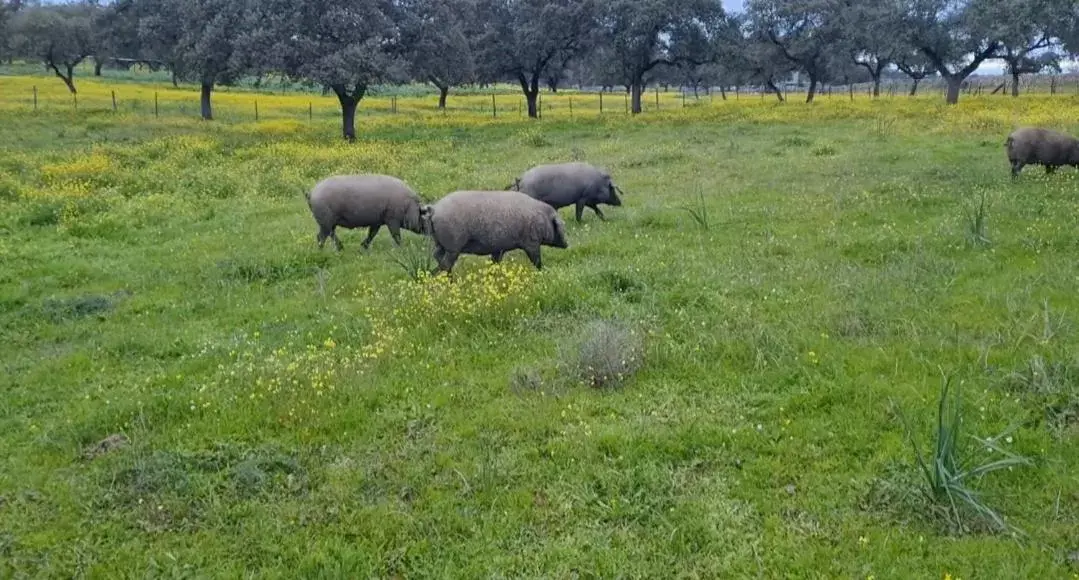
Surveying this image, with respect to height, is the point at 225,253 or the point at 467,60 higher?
the point at 467,60

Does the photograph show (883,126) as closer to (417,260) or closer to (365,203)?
(365,203)

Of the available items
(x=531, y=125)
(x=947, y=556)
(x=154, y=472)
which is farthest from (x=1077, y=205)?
(x=531, y=125)

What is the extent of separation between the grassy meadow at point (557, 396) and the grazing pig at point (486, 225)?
0.45 m

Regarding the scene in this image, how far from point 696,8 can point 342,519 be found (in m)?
40.9

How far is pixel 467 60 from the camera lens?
3488cm

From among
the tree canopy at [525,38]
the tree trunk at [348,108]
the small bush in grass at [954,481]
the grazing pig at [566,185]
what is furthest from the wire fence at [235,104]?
the small bush in grass at [954,481]

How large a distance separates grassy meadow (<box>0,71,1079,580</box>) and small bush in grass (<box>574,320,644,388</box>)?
0.03 m

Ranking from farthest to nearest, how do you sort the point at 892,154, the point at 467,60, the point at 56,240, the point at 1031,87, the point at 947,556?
the point at 1031,87, the point at 467,60, the point at 892,154, the point at 56,240, the point at 947,556

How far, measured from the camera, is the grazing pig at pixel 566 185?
14914 millimetres

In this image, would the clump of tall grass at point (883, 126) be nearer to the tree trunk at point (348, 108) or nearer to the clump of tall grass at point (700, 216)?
the clump of tall grass at point (700, 216)

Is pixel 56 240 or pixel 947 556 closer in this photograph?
pixel 947 556

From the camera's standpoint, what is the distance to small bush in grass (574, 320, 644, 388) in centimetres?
735

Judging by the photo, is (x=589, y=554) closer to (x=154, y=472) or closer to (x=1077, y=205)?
(x=154, y=472)

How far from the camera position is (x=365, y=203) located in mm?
12664
